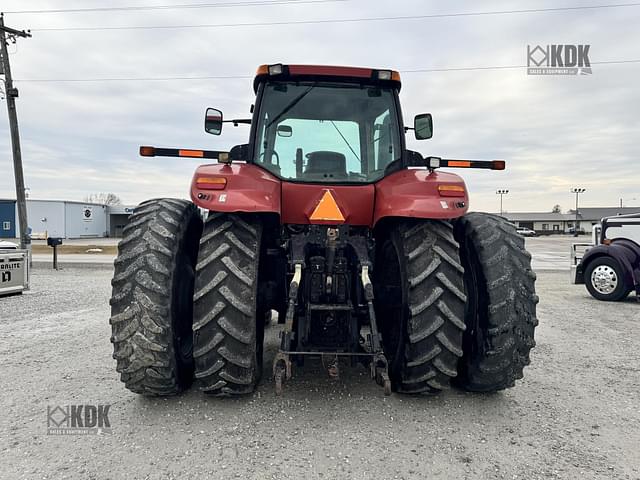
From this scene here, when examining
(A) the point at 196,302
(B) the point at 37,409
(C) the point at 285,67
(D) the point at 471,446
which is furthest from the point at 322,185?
(B) the point at 37,409

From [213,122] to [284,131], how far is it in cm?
73

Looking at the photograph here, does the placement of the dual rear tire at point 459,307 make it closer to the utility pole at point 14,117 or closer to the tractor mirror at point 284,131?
the tractor mirror at point 284,131

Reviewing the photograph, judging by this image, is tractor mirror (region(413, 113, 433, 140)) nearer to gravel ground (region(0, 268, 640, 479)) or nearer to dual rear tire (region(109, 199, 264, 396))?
dual rear tire (region(109, 199, 264, 396))

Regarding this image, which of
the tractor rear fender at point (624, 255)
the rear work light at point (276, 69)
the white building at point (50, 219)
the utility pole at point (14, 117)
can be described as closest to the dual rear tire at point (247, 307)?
the rear work light at point (276, 69)

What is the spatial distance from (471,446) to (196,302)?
6.04 feet

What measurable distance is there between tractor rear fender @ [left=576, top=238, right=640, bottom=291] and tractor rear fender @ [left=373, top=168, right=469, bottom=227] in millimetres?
7131

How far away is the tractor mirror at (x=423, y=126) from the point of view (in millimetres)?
3963

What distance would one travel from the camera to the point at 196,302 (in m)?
2.77

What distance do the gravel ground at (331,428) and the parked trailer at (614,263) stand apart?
487cm

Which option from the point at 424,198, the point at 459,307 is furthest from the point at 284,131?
the point at 459,307

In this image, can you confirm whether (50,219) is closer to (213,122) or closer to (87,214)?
(87,214)

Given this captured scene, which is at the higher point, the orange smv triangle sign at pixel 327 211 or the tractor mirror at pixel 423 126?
the tractor mirror at pixel 423 126

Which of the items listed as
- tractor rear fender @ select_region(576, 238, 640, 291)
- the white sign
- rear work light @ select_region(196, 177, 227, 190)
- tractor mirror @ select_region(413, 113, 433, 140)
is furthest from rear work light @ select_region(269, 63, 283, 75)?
the white sign

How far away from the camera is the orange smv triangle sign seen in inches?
117
